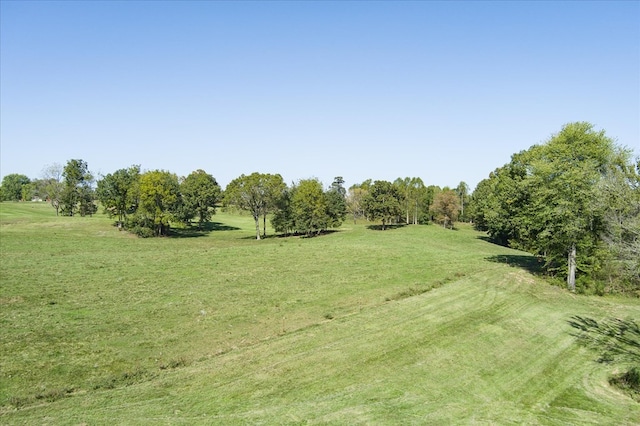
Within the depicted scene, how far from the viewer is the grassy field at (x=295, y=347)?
44.1 feet

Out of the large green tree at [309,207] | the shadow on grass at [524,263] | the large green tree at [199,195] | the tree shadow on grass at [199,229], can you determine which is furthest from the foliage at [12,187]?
the shadow on grass at [524,263]

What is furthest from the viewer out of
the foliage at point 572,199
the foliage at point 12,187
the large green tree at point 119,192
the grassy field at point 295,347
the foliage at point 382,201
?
the foliage at point 12,187

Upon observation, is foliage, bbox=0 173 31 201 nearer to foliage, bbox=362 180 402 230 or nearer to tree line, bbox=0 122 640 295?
tree line, bbox=0 122 640 295

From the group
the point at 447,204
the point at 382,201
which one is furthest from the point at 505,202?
the point at 447,204

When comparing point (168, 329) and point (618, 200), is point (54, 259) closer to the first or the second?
point (168, 329)

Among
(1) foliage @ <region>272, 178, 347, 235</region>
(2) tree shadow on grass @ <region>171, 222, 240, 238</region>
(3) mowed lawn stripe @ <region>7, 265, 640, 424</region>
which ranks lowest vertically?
(3) mowed lawn stripe @ <region>7, 265, 640, 424</region>

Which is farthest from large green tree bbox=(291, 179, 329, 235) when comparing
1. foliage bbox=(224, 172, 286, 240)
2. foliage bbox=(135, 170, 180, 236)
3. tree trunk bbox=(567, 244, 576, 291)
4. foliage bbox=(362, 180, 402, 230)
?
tree trunk bbox=(567, 244, 576, 291)

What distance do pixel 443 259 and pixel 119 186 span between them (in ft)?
194

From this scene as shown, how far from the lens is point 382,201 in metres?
83.1

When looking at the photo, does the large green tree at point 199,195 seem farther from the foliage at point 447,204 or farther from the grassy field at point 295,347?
the foliage at point 447,204

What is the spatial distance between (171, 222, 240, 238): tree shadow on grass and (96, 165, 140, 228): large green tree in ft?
31.6

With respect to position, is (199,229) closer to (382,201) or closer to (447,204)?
(382,201)

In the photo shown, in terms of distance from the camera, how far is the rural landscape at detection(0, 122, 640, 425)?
541 inches

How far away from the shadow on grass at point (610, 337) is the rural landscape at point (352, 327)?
0.50 feet
